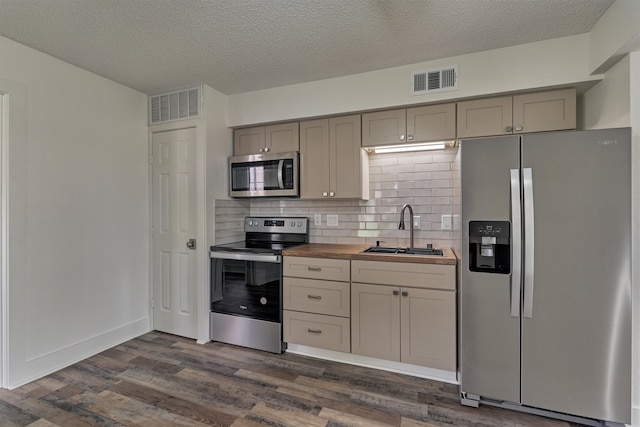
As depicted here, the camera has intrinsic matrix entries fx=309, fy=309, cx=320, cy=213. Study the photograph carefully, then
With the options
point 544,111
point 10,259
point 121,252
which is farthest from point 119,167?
point 544,111

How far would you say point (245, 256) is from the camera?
284cm

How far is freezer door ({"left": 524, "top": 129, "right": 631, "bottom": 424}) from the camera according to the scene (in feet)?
5.74

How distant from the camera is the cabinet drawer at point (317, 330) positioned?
2538 millimetres

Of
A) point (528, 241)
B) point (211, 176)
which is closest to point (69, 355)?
point (211, 176)

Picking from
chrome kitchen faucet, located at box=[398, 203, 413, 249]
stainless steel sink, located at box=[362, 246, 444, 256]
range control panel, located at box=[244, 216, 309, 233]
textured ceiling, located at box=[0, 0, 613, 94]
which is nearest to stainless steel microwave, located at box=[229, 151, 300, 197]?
range control panel, located at box=[244, 216, 309, 233]

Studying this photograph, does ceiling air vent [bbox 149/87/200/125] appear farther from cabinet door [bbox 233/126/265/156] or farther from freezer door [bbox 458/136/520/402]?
freezer door [bbox 458/136/520/402]

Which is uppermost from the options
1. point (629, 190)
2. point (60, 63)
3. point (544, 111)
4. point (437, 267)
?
point (60, 63)

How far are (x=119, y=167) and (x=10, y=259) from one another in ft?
3.70

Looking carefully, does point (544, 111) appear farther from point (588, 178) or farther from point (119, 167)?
point (119, 167)

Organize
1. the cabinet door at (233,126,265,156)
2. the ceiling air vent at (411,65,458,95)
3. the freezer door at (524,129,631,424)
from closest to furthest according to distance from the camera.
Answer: the freezer door at (524,129,631,424), the ceiling air vent at (411,65,458,95), the cabinet door at (233,126,265,156)

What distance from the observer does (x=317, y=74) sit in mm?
2746

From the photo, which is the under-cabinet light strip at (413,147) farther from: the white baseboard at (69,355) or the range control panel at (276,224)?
the white baseboard at (69,355)

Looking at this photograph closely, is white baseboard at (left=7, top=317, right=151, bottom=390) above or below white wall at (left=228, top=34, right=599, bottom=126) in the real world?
below

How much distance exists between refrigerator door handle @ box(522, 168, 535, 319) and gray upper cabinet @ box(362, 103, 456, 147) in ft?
2.50
